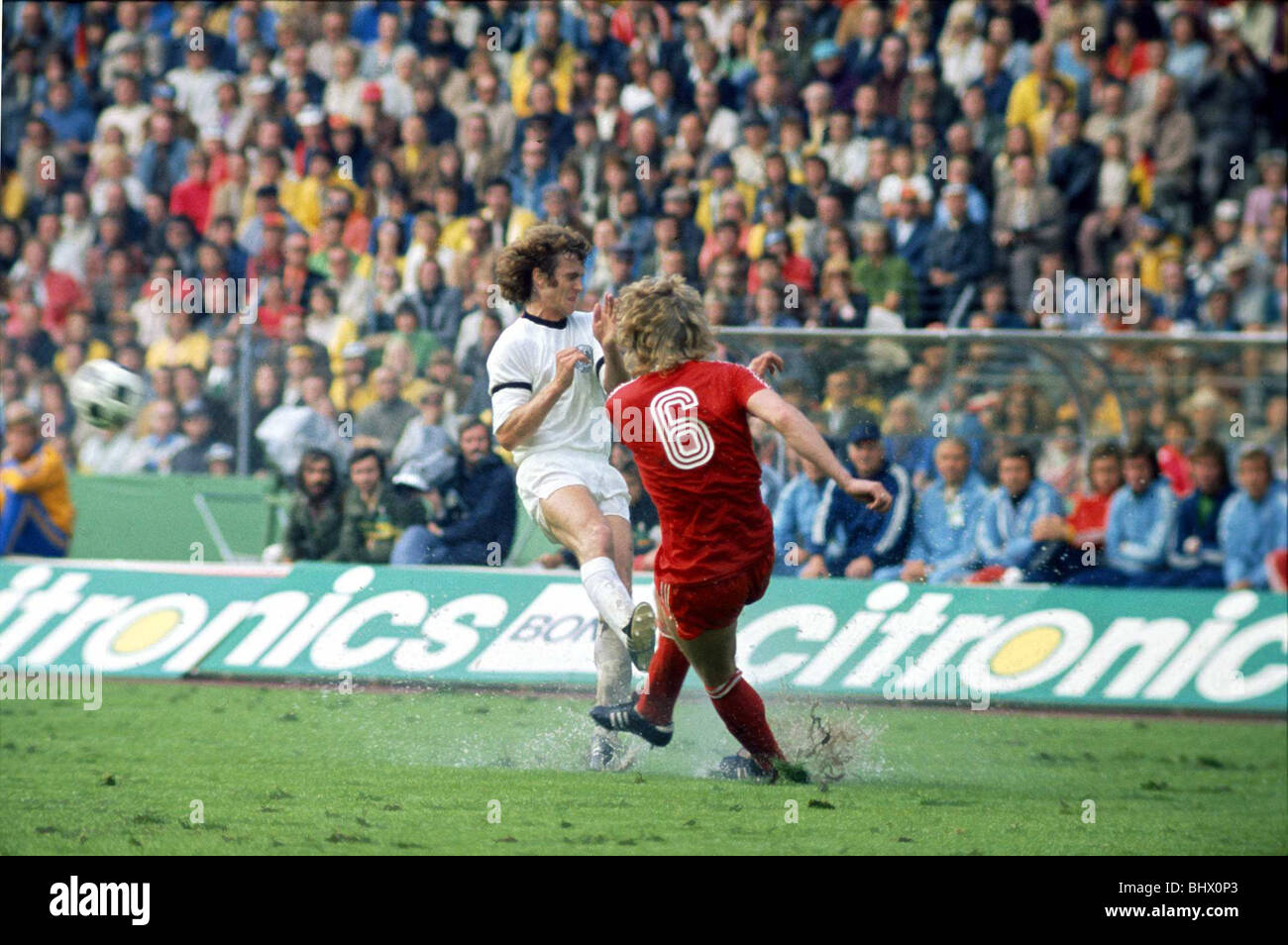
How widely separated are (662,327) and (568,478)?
3.69 ft

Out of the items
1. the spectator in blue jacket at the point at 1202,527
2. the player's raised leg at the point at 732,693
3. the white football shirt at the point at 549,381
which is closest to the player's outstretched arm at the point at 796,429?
the player's raised leg at the point at 732,693

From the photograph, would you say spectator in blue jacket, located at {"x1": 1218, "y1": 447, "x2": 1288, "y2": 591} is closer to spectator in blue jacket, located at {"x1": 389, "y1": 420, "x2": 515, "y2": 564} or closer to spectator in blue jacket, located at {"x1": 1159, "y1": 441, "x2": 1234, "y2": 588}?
spectator in blue jacket, located at {"x1": 1159, "y1": 441, "x2": 1234, "y2": 588}

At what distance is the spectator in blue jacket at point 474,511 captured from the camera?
36.4ft

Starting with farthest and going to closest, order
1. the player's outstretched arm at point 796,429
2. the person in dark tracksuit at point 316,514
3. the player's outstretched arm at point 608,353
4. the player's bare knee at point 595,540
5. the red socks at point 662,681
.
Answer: the person in dark tracksuit at point 316,514 < the player's outstretched arm at point 608,353 < the player's bare knee at point 595,540 < the red socks at point 662,681 < the player's outstretched arm at point 796,429

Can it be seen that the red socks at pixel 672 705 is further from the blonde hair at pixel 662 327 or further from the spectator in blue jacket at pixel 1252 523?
the spectator in blue jacket at pixel 1252 523

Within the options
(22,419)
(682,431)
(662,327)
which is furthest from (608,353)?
(22,419)

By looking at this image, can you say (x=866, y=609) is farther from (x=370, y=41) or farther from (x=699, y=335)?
(x=370, y=41)

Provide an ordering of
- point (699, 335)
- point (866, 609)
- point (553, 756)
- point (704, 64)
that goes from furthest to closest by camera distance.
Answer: point (704, 64) < point (866, 609) < point (553, 756) < point (699, 335)

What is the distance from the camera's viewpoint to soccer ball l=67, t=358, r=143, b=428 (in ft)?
40.1

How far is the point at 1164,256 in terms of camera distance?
1409cm

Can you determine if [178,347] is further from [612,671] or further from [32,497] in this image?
[612,671]

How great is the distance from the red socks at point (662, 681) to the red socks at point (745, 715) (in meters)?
0.22
